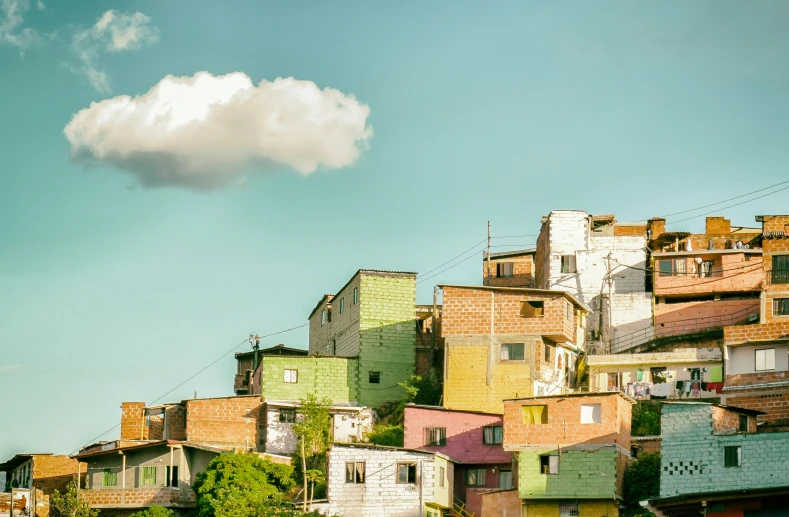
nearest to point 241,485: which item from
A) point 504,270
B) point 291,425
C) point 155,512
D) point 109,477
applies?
point 155,512

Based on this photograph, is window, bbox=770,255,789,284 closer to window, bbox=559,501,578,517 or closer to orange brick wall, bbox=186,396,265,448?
window, bbox=559,501,578,517

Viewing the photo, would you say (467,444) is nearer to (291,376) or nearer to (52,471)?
(291,376)

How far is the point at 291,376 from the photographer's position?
2539 inches

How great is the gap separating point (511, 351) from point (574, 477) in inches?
445

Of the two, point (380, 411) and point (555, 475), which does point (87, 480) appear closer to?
point (380, 411)

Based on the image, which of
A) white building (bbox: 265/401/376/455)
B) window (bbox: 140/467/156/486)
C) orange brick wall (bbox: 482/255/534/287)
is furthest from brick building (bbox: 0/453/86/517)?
orange brick wall (bbox: 482/255/534/287)

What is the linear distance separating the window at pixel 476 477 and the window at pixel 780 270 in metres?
17.4

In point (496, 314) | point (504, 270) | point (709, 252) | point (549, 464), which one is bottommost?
point (549, 464)

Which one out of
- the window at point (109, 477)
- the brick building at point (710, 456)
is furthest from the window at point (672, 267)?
the window at point (109, 477)

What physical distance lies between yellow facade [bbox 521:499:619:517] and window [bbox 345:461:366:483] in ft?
21.8

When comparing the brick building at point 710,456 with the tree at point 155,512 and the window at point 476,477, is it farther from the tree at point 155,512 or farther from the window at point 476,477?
the tree at point 155,512

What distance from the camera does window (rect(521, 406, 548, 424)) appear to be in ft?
172

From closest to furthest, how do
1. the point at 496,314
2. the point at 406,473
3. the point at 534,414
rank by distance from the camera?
the point at 534,414 → the point at 406,473 → the point at 496,314

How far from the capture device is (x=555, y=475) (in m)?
51.2
